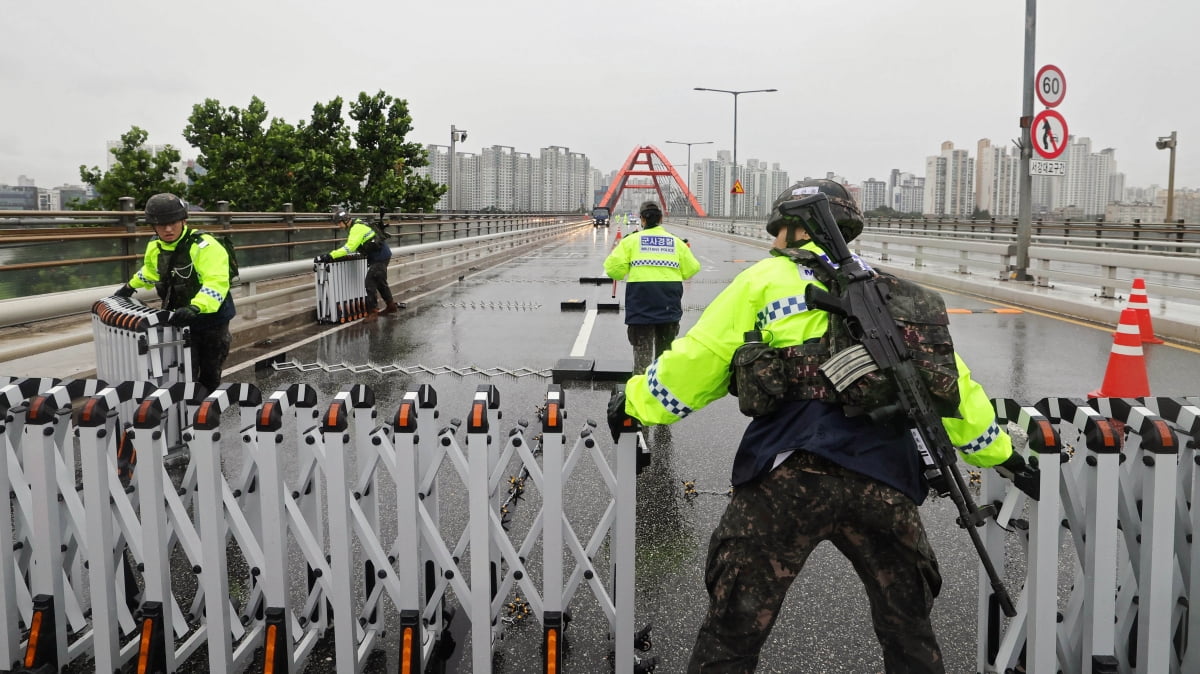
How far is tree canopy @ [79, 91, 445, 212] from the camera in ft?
156

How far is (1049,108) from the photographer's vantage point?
15.8 m

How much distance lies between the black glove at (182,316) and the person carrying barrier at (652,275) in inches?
123

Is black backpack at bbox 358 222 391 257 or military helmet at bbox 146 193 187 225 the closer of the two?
military helmet at bbox 146 193 187 225

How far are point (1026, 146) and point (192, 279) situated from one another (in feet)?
54.6

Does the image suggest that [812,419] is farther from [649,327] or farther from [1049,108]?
[1049,108]

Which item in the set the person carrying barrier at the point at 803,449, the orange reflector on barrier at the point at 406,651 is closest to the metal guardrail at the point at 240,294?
the orange reflector on barrier at the point at 406,651

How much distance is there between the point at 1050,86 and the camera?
15.7m

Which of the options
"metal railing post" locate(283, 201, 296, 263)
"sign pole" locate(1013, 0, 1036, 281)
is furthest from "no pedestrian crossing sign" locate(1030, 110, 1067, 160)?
"metal railing post" locate(283, 201, 296, 263)

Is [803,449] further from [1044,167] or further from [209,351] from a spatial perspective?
[1044,167]

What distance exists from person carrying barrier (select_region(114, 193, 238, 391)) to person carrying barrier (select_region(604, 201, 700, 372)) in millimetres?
2966

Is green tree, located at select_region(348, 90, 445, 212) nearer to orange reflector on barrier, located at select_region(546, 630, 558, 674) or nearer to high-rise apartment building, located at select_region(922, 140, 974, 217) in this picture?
orange reflector on barrier, located at select_region(546, 630, 558, 674)

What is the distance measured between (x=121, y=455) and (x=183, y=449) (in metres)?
1.45

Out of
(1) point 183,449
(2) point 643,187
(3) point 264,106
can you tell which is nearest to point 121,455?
(1) point 183,449

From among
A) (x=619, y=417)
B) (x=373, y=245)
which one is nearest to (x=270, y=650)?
(x=619, y=417)
